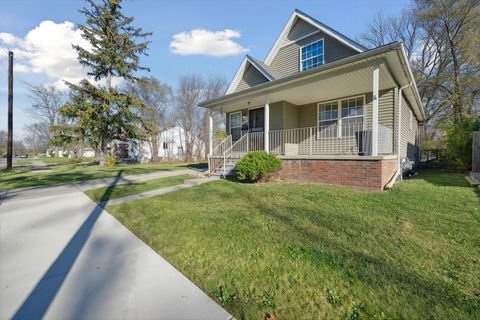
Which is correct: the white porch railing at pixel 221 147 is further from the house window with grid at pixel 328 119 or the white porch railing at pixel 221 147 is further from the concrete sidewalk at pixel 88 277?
the concrete sidewalk at pixel 88 277

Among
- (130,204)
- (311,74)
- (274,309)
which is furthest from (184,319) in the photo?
(311,74)

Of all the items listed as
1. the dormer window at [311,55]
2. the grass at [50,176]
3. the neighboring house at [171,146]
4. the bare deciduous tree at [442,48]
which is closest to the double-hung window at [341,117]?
the dormer window at [311,55]

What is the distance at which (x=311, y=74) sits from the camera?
293 inches

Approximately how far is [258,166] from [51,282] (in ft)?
19.4

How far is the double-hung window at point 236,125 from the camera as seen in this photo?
12.8m

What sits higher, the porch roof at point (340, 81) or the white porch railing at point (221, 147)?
the porch roof at point (340, 81)

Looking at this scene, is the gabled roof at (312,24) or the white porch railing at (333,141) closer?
the white porch railing at (333,141)

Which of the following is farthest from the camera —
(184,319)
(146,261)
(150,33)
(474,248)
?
(150,33)

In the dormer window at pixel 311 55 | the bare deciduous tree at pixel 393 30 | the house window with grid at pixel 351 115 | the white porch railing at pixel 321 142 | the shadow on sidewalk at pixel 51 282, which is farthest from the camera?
the bare deciduous tree at pixel 393 30

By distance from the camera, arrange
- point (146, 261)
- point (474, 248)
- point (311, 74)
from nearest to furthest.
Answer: point (146, 261)
point (474, 248)
point (311, 74)

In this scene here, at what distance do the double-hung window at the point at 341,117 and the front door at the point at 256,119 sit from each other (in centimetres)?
272

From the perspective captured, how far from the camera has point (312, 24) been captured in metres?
10.6

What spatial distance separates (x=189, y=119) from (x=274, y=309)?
1293 inches

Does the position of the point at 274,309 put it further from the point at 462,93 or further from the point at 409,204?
the point at 462,93
